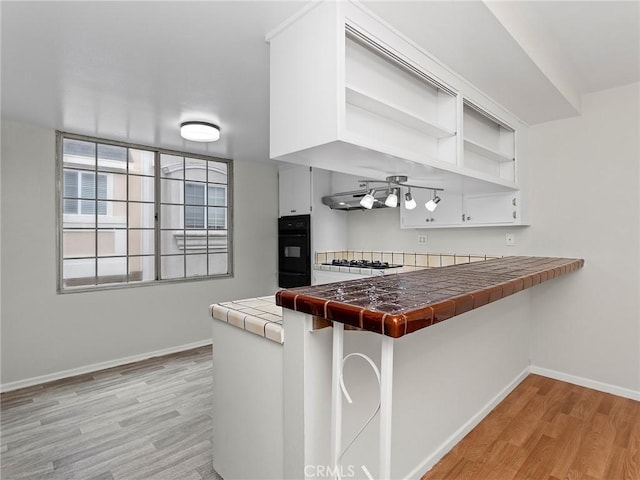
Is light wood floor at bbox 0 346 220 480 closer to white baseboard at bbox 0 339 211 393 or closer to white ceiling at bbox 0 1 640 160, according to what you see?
white baseboard at bbox 0 339 211 393

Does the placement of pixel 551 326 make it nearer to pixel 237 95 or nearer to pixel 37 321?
pixel 237 95

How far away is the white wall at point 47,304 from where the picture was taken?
2.96 meters

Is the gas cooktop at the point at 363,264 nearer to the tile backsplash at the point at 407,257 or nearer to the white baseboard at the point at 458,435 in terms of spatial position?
the tile backsplash at the point at 407,257

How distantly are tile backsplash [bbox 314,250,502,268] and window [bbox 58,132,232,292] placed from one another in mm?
1341

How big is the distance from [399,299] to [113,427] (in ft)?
7.66

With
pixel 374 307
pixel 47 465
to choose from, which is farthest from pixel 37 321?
pixel 374 307

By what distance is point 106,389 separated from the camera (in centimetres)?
296

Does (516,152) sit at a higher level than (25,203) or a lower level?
higher

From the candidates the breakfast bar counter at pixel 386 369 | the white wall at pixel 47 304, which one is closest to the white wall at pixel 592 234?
the breakfast bar counter at pixel 386 369

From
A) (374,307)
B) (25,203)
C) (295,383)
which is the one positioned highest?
(25,203)

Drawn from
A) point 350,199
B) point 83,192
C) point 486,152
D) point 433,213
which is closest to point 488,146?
point 486,152

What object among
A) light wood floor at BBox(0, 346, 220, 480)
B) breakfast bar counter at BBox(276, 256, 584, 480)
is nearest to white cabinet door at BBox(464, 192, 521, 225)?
breakfast bar counter at BBox(276, 256, 584, 480)

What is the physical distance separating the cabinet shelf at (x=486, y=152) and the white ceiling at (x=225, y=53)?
353 mm

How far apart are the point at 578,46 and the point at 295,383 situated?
2.57 metres
